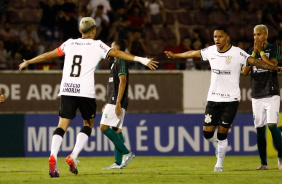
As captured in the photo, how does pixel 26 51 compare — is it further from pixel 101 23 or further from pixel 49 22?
pixel 101 23

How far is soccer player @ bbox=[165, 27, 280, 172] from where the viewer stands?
10.2 meters

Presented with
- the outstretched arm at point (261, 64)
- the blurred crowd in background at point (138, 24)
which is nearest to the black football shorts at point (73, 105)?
the outstretched arm at point (261, 64)

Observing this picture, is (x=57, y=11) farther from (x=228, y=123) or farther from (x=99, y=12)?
(x=228, y=123)

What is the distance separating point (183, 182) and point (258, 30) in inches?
126

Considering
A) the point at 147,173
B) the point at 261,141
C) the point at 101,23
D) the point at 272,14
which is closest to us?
the point at 147,173

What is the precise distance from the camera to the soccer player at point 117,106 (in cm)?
1089

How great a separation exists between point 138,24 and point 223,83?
8621mm

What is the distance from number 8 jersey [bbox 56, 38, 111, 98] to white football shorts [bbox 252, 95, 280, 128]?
2898mm

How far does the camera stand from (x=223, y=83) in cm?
1022

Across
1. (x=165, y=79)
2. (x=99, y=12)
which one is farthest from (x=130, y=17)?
(x=165, y=79)

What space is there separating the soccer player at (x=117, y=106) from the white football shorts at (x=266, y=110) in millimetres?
2105

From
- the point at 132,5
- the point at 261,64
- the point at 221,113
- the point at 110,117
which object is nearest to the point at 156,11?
the point at 132,5

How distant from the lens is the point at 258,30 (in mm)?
10758

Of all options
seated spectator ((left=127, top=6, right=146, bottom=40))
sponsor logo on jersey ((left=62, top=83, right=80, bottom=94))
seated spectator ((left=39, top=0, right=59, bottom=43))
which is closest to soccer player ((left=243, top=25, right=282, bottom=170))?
sponsor logo on jersey ((left=62, top=83, right=80, bottom=94))
